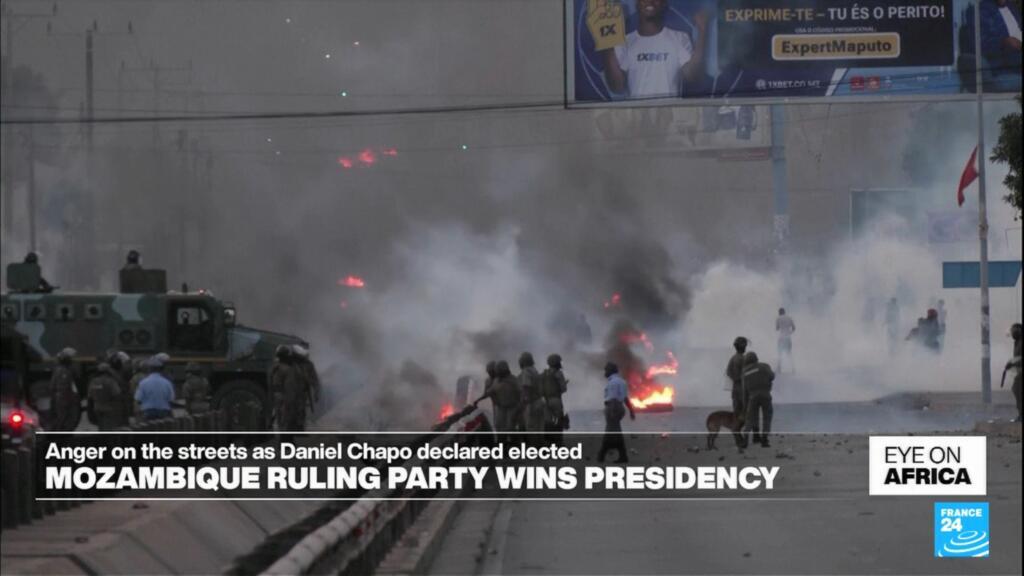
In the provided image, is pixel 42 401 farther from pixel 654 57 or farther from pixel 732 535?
pixel 732 535

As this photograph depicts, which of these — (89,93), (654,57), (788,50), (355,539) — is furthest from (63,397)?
(89,93)

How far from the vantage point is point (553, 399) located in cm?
2016

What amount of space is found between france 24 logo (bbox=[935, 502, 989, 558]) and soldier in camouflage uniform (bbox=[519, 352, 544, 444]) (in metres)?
11.1

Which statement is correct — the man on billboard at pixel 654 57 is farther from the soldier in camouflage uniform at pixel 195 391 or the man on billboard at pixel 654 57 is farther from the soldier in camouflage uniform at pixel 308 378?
the soldier in camouflage uniform at pixel 195 391

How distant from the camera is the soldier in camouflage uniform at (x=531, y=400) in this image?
20312 millimetres

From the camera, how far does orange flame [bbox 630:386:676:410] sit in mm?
30875

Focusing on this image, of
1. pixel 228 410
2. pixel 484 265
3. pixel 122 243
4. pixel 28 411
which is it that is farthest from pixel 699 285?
pixel 28 411

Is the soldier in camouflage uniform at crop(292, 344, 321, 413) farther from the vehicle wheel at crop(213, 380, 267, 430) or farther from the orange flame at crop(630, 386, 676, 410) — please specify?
the orange flame at crop(630, 386, 676, 410)

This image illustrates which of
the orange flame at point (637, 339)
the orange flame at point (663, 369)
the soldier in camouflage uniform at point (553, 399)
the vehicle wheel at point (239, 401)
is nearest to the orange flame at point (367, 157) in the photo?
the orange flame at point (637, 339)

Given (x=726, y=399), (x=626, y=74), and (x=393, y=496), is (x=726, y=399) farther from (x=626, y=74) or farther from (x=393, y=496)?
(x=393, y=496)

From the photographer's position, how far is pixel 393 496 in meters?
10.0

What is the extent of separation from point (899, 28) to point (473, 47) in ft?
41.4

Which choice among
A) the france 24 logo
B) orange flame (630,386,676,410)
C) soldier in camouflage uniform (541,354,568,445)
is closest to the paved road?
the france 24 logo

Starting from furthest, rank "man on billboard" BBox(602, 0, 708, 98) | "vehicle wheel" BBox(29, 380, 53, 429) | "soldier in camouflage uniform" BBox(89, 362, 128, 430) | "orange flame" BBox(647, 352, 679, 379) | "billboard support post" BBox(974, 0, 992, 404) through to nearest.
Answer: "orange flame" BBox(647, 352, 679, 379) → "man on billboard" BBox(602, 0, 708, 98) → "billboard support post" BBox(974, 0, 992, 404) → "vehicle wheel" BBox(29, 380, 53, 429) → "soldier in camouflage uniform" BBox(89, 362, 128, 430)
